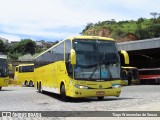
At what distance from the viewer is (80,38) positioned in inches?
738

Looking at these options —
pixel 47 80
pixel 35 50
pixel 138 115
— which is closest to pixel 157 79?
pixel 47 80

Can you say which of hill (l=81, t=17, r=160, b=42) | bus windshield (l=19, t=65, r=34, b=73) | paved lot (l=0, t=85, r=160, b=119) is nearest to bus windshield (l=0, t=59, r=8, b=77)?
paved lot (l=0, t=85, r=160, b=119)

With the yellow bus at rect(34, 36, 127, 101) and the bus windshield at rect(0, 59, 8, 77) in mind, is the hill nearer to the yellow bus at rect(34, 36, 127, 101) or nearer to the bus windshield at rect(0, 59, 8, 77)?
the bus windshield at rect(0, 59, 8, 77)

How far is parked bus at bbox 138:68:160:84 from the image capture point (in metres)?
50.0

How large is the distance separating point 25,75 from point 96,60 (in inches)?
1303

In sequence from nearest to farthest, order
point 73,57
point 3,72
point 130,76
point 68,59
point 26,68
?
point 73,57 → point 68,59 → point 3,72 → point 130,76 → point 26,68

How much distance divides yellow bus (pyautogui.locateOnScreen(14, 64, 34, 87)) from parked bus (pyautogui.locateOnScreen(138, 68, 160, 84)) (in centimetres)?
1446

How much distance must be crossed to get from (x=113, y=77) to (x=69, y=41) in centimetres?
271

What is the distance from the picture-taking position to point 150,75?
2012 inches

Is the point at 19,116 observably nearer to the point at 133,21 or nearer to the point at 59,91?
the point at 59,91

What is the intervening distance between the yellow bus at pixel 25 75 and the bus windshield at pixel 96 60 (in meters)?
30.2

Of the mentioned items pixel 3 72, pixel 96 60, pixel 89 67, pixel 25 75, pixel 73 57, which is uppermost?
pixel 73 57

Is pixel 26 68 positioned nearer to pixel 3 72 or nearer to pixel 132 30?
pixel 3 72

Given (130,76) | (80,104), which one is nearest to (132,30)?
(130,76)
